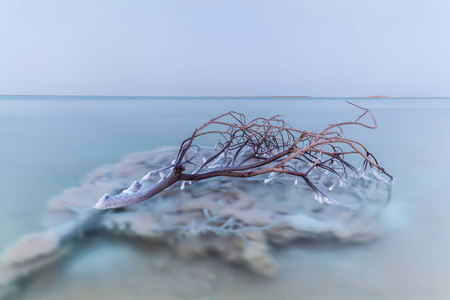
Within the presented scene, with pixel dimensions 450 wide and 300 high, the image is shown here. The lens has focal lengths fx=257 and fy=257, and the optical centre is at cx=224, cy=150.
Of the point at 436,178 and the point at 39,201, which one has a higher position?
the point at 436,178

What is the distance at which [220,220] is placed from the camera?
125cm

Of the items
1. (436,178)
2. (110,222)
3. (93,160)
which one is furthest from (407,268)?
(93,160)

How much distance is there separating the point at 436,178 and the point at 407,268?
152cm

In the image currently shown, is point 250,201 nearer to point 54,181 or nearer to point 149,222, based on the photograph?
point 149,222

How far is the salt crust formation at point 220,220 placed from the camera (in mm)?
1012

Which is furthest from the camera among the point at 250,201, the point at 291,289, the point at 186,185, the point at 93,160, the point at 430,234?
the point at 93,160

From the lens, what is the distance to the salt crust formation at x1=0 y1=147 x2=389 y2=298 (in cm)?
101

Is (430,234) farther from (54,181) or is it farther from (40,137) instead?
(40,137)

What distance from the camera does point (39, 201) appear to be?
1516 mm

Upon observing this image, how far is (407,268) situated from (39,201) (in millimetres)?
1873

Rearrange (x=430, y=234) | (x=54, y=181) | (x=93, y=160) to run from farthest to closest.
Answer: (x=93, y=160)
(x=54, y=181)
(x=430, y=234)

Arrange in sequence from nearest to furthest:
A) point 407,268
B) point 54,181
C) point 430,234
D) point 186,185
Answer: point 407,268 → point 430,234 → point 186,185 → point 54,181

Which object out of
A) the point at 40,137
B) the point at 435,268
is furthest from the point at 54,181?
the point at 40,137

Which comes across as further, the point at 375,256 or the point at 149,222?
the point at 149,222
